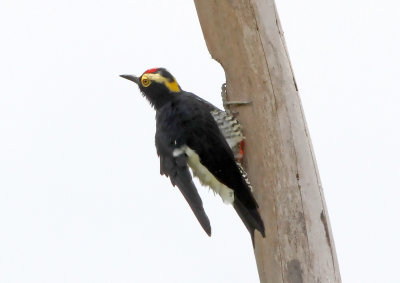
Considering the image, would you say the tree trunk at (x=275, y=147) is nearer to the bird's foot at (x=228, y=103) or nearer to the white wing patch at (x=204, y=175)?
the bird's foot at (x=228, y=103)

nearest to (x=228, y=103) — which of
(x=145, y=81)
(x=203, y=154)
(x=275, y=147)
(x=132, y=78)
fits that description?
(x=203, y=154)

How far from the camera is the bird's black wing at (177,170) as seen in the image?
5238 mm

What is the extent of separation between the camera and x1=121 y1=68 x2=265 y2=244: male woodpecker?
5.32 meters

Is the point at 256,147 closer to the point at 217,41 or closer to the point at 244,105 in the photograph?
the point at 244,105

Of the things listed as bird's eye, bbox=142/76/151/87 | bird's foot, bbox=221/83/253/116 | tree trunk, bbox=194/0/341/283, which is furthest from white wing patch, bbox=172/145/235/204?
bird's eye, bbox=142/76/151/87

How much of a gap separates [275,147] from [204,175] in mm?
517

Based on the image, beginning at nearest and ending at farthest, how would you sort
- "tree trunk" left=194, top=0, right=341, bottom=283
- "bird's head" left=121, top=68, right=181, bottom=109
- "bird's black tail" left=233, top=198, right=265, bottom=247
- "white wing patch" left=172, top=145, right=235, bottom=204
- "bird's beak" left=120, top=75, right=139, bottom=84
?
"tree trunk" left=194, top=0, right=341, bottom=283 → "bird's black tail" left=233, top=198, right=265, bottom=247 → "white wing patch" left=172, top=145, right=235, bottom=204 → "bird's head" left=121, top=68, right=181, bottom=109 → "bird's beak" left=120, top=75, right=139, bottom=84

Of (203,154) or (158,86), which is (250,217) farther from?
(158,86)

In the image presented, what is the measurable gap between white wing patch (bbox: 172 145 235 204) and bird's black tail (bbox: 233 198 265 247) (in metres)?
0.06

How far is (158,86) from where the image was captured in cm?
608

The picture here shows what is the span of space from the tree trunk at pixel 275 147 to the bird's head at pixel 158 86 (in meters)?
0.57

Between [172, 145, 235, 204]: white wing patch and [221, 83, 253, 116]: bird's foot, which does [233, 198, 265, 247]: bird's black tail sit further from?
[221, 83, 253, 116]: bird's foot

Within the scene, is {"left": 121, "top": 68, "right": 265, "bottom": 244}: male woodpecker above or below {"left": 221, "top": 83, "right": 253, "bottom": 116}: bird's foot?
below

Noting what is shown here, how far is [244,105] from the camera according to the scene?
5.52m
